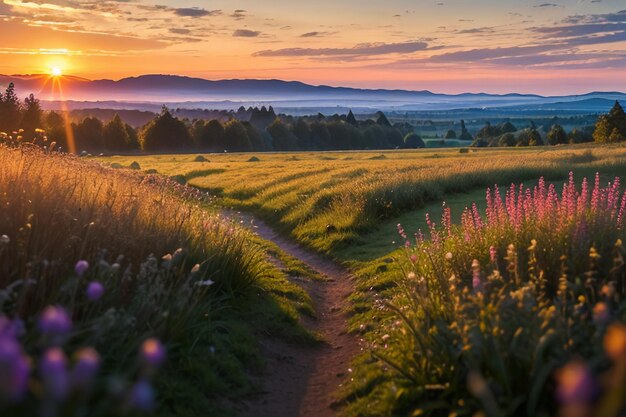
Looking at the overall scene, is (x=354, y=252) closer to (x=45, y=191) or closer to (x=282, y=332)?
(x=282, y=332)

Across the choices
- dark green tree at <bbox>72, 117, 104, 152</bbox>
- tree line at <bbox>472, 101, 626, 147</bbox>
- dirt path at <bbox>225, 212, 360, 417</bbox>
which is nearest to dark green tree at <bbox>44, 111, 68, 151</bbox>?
dark green tree at <bbox>72, 117, 104, 152</bbox>

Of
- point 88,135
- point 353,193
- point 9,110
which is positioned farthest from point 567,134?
point 353,193

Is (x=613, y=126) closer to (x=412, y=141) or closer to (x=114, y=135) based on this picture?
(x=114, y=135)

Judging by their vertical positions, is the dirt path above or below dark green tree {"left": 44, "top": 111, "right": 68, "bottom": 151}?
below

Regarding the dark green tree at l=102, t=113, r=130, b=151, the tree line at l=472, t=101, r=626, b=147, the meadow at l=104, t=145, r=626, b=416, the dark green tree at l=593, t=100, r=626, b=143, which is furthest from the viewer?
the dark green tree at l=102, t=113, r=130, b=151

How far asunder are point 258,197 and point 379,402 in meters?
22.4

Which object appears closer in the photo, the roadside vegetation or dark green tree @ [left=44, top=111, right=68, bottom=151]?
the roadside vegetation

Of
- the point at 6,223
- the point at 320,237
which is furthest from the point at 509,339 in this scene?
the point at 320,237

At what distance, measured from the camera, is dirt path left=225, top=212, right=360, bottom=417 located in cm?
693

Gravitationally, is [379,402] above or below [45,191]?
below

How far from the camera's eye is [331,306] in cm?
1202

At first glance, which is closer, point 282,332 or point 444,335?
point 444,335

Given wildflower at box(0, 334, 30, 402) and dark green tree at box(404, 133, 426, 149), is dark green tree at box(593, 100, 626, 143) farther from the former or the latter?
wildflower at box(0, 334, 30, 402)

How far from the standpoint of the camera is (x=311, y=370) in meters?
8.34
